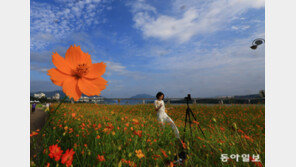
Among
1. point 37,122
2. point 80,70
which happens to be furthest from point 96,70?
point 37,122

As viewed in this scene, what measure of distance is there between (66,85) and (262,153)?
269 centimetres

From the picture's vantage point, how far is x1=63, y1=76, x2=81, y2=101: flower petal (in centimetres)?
61

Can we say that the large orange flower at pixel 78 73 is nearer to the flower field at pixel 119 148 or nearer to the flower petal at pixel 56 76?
the flower petal at pixel 56 76

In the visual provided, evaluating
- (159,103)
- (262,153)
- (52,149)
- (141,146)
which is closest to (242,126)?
(159,103)

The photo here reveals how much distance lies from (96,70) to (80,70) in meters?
0.07

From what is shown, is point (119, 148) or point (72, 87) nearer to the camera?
point (72, 87)

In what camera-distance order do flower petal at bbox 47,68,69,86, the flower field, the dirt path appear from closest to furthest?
flower petal at bbox 47,68,69,86 → the flower field → the dirt path

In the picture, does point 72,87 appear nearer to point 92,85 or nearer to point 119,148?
point 92,85

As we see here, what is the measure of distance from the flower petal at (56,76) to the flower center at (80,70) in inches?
1.7

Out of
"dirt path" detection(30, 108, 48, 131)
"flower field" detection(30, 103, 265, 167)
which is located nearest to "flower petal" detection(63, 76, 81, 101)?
"flower field" detection(30, 103, 265, 167)

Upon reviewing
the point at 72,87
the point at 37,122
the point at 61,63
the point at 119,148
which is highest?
the point at 61,63

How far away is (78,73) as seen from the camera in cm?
70

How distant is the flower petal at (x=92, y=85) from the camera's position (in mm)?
639

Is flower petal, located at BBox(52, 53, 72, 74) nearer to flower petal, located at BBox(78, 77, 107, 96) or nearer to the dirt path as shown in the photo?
flower petal, located at BBox(78, 77, 107, 96)
